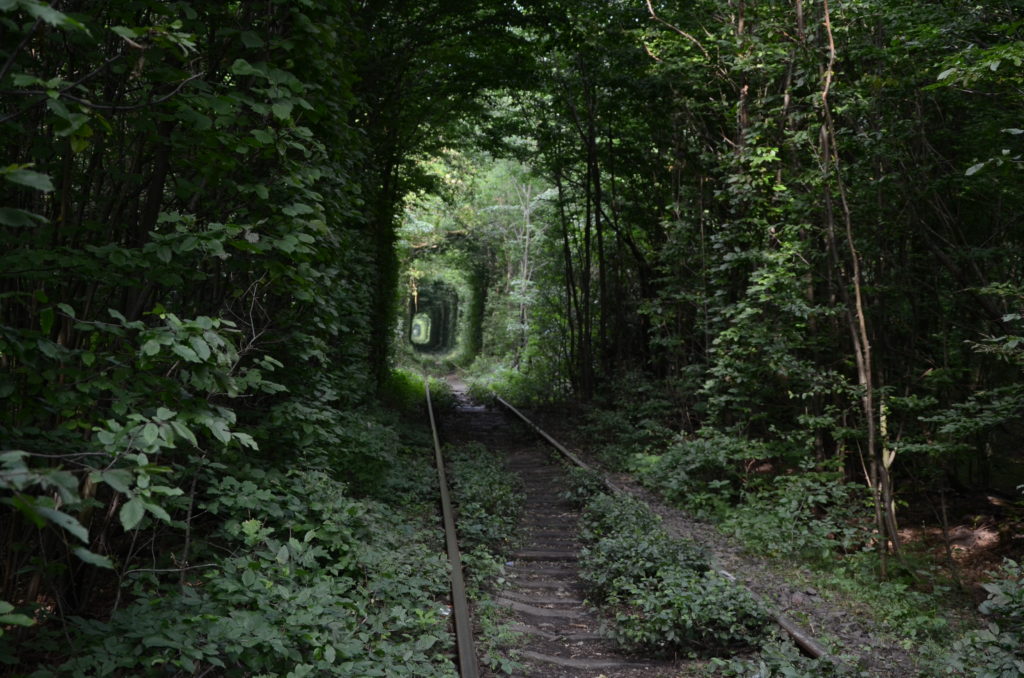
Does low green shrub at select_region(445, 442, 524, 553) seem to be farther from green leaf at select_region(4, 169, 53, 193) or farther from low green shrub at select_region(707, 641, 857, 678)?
green leaf at select_region(4, 169, 53, 193)

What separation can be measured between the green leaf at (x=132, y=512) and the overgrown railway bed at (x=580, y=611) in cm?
350

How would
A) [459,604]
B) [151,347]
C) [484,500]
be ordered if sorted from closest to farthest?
1. [151,347]
2. [459,604]
3. [484,500]

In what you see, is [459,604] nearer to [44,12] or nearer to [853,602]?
[853,602]

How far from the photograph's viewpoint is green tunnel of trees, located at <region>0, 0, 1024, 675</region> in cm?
285

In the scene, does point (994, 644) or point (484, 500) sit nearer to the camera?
point (994, 644)

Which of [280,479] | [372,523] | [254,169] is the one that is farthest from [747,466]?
[254,169]

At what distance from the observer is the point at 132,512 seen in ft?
6.50

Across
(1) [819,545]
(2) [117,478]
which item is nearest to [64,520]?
(2) [117,478]

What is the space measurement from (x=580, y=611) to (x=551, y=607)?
11.0 inches

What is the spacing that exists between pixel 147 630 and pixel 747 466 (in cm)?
831

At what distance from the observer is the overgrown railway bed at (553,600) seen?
4.89m

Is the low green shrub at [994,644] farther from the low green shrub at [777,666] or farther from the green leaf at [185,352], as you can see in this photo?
the green leaf at [185,352]

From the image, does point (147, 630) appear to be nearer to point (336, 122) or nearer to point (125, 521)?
point (125, 521)

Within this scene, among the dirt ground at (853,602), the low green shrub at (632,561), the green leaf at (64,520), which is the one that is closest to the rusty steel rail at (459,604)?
the low green shrub at (632,561)
